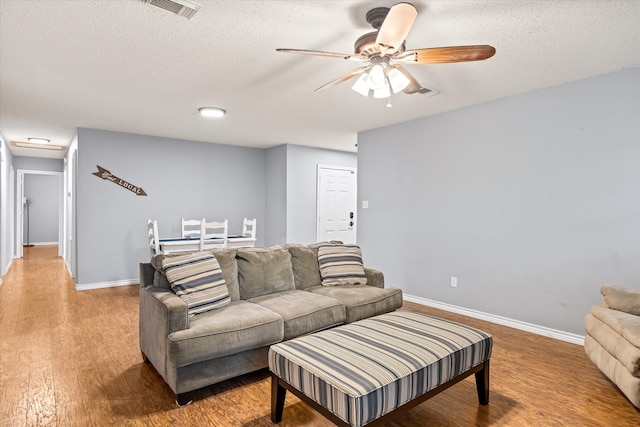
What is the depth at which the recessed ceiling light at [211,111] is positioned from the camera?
4.15 meters

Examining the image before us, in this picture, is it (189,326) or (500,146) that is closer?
(189,326)

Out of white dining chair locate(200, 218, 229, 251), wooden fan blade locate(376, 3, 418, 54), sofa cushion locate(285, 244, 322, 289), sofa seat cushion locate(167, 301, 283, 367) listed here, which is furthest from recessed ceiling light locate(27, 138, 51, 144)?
wooden fan blade locate(376, 3, 418, 54)

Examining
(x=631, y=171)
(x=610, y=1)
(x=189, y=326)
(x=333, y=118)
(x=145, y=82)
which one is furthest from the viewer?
(x=333, y=118)

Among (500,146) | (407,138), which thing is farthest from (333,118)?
(500,146)

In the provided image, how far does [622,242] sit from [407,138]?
8.21ft

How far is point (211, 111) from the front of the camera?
418 cm

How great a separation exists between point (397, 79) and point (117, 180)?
15.8 feet

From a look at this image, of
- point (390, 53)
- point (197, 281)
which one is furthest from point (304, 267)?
point (390, 53)

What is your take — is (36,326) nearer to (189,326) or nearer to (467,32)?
(189,326)

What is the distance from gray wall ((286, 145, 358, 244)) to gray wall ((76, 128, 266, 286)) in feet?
2.94

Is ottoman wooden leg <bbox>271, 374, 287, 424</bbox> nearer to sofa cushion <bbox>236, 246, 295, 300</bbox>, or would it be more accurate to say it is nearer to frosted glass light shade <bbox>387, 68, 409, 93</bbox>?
sofa cushion <bbox>236, 246, 295, 300</bbox>

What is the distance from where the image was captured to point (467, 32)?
92.2 inches

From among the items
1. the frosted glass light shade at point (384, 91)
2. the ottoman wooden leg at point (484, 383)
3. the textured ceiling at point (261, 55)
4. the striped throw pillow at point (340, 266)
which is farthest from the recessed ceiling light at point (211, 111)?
the ottoman wooden leg at point (484, 383)

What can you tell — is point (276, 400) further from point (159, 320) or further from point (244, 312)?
point (159, 320)
